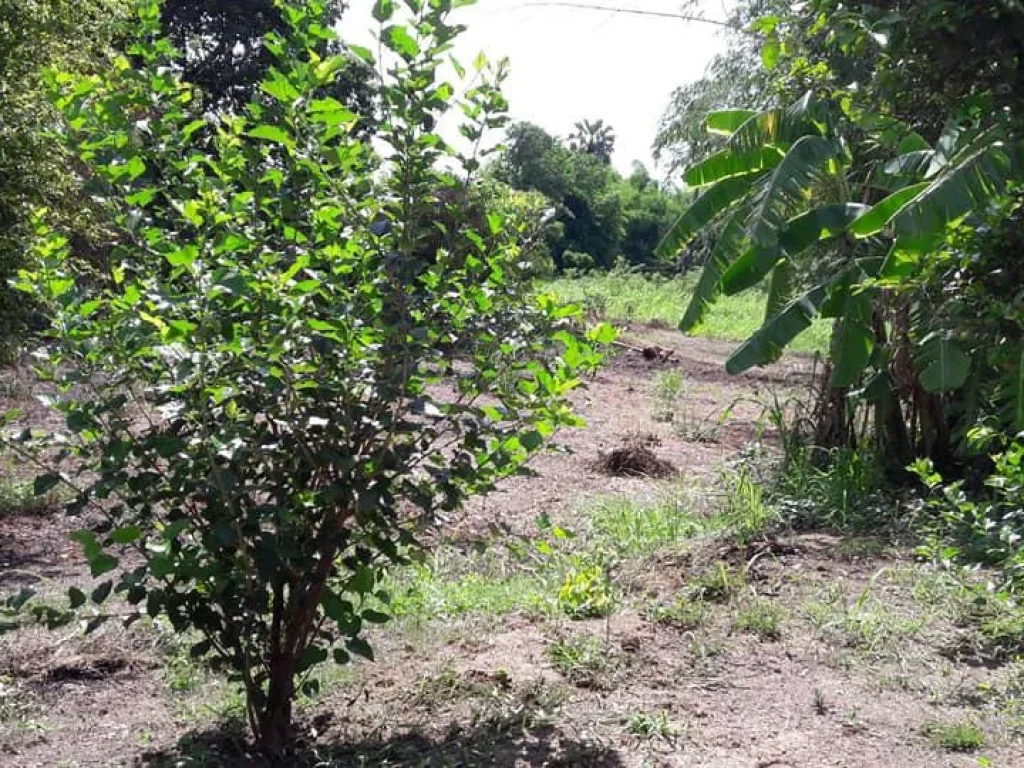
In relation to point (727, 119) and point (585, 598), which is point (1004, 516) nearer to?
point (585, 598)

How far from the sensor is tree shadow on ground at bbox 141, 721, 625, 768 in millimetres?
3613

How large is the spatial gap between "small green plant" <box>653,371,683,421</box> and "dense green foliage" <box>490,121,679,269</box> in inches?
975

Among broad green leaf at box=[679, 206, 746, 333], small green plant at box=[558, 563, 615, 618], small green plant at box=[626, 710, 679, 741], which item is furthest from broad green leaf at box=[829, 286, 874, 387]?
small green plant at box=[626, 710, 679, 741]

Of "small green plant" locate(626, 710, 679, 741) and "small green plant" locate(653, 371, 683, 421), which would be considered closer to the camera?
"small green plant" locate(626, 710, 679, 741)

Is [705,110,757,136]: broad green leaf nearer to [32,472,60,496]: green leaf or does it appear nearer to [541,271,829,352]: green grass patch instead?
[32,472,60,496]: green leaf

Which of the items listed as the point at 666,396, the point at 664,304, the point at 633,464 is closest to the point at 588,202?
the point at 664,304

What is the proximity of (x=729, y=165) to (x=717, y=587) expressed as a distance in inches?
87.7

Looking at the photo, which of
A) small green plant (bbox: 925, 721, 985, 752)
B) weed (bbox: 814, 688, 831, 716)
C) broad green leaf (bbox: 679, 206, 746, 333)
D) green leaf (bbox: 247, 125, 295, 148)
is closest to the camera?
green leaf (bbox: 247, 125, 295, 148)

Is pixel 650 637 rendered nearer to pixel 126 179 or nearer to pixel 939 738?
pixel 939 738

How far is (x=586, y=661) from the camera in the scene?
173 inches

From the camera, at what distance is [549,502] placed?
26.0ft

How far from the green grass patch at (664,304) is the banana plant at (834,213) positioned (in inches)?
483

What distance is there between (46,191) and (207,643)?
4790mm

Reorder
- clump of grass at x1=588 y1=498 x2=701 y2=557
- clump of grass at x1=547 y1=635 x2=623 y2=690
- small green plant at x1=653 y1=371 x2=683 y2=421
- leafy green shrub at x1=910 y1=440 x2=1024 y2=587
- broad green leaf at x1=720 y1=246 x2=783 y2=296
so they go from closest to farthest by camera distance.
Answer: leafy green shrub at x1=910 y1=440 x2=1024 y2=587 → clump of grass at x1=547 y1=635 x2=623 y2=690 → broad green leaf at x1=720 y1=246 x2=783 y2=296 → clump of grass at x1=588 y1=498 x2=701 y2=557 → small green plant at x1=653 y1=371 x2=683 y2=421
